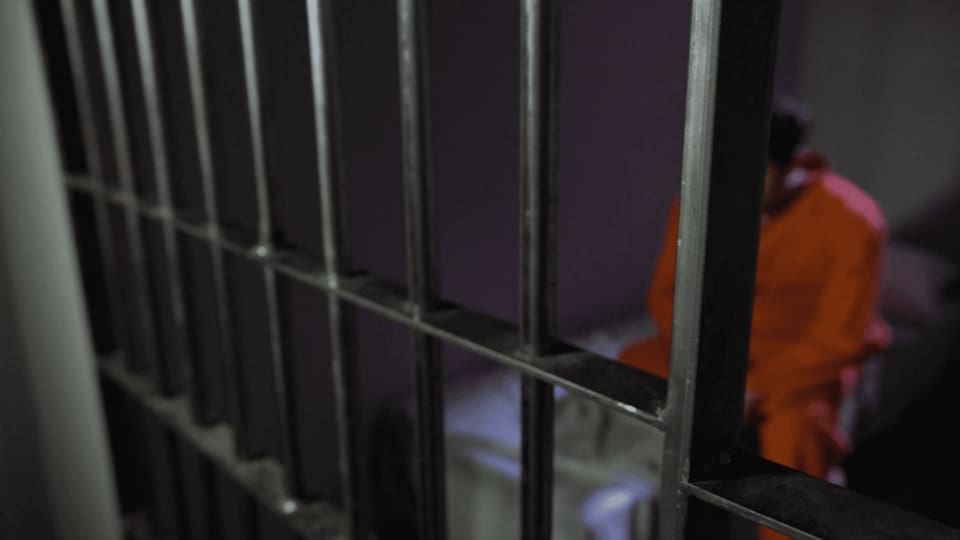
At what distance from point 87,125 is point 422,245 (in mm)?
869

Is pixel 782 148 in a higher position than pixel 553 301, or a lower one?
lower

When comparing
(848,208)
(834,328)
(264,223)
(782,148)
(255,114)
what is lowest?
(834,328)

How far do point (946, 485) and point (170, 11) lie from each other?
2.81 m

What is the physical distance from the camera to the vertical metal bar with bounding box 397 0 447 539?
722mm

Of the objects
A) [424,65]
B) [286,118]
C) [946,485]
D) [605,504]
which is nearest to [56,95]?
[286,118]

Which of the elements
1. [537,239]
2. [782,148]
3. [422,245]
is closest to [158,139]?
[422,245]

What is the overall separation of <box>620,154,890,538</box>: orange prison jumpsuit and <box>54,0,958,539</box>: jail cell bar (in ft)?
3.22

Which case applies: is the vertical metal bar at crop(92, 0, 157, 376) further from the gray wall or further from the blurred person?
the gray wall

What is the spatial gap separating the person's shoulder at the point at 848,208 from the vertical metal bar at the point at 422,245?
1.24 m

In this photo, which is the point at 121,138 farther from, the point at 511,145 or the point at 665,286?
the point at 665,286

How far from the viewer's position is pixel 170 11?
130 cm

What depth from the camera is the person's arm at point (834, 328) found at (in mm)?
A: 1737

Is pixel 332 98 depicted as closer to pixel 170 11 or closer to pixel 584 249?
pixel 170 11

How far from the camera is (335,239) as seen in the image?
34.5 inches
